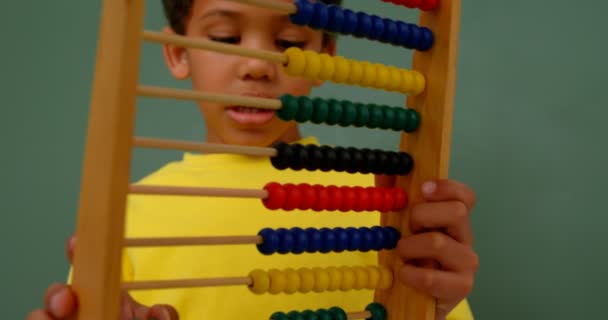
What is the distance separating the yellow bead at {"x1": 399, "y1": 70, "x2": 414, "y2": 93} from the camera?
0.67 m

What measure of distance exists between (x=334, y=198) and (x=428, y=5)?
0.76ft

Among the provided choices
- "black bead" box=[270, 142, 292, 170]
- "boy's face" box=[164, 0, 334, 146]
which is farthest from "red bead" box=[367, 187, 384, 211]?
"boy's face" box=[164, 0, 334, 146]

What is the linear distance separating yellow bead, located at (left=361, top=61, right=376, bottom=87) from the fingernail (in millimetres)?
116

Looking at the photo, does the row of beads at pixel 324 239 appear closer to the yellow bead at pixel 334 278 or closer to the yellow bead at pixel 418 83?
the yellow bead at pixel 334 278

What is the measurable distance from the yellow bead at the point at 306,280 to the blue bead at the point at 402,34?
9.9 inches

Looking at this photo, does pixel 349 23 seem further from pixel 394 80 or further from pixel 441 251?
pixel 441 251

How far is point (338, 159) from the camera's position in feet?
2.09

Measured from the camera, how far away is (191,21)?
0.90m

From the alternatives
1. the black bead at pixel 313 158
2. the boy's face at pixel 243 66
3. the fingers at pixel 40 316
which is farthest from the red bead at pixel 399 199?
the fingers at pixel 40 316

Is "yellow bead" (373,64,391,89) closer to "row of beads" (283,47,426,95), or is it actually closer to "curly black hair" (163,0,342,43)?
"row of beads" (283,47,426,95)

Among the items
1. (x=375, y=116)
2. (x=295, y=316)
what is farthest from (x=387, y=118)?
(x=295, y=316)

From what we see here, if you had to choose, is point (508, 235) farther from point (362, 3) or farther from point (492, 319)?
point (362, 3)

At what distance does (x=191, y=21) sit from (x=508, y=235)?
57cm

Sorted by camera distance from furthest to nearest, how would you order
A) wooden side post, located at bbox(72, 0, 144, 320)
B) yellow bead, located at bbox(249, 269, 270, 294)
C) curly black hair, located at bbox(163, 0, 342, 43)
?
curly black hair, located at bbox(163, 0, 342, 43)
yellow bead, located at bbox(249, 269, 270, 294)
wooden side post, located at bbox(72, 0, 144, 320)
